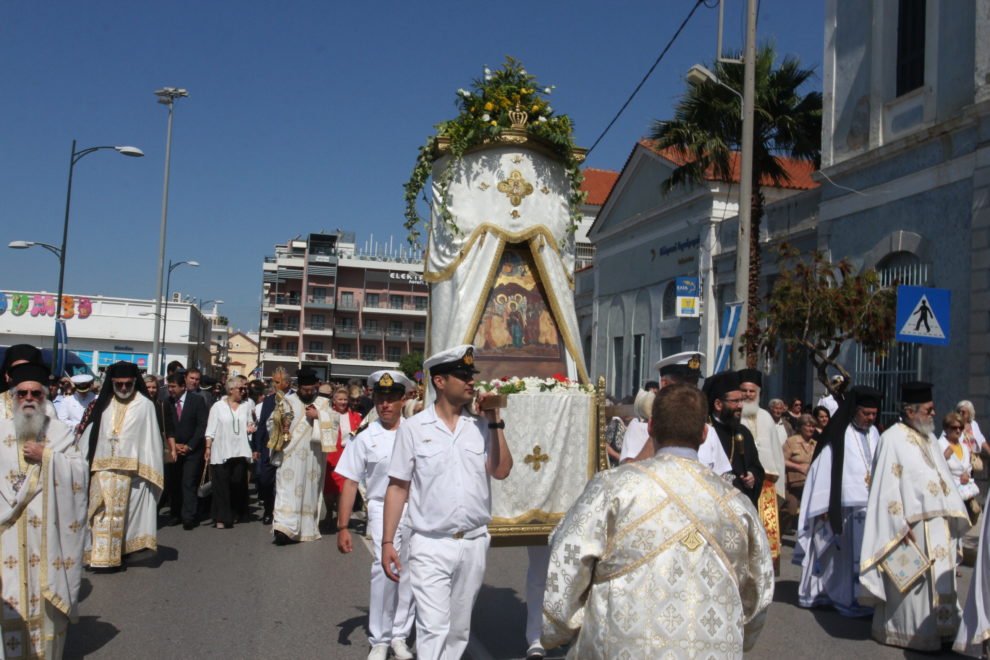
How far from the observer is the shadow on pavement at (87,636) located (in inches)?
258

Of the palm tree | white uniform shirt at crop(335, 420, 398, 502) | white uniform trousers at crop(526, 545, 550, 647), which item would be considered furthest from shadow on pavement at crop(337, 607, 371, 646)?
the palm tree

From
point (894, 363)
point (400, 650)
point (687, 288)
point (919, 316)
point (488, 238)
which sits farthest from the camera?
point (687, 288)

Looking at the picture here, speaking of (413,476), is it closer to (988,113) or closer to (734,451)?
(734,451)

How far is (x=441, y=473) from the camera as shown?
17.3ft

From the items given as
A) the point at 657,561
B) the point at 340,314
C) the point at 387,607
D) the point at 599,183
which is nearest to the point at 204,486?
the point at 387,607

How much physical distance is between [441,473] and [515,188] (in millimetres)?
3035

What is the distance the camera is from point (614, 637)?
11.4 ft

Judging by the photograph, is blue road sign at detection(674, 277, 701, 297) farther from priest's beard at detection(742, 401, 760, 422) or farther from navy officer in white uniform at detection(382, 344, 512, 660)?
navy officer in white uniform at detection(382, 344, 512, 660)

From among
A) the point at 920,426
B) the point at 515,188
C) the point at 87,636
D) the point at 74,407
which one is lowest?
the point at 87,636

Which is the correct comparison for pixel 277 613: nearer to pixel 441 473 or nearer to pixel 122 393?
pixel 441 473

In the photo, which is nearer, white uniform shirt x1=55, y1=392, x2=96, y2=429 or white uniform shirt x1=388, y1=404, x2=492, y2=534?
white uniform shirt x1=388, y1=404, x2=492, y2=534

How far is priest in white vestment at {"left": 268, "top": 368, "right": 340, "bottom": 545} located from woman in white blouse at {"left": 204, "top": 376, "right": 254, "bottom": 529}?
28.4 inches

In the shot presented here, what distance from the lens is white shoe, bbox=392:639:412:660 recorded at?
6.41m

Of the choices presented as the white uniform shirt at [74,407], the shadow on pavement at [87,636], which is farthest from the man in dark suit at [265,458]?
the shadow on pavement at [87,636]
